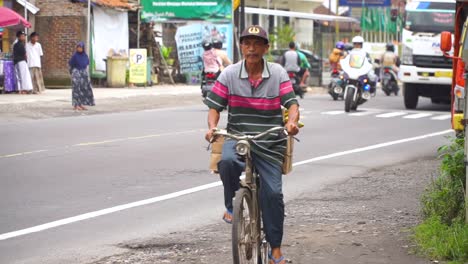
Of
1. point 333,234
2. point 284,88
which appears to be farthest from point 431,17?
point 284,88

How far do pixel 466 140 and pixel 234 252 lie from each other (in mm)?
2490

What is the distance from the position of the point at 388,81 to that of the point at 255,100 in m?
30.5

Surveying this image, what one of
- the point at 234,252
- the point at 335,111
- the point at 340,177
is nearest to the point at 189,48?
the point at 335,111

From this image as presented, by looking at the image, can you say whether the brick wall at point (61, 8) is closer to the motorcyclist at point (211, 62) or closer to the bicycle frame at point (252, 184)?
the motorcyclist at point (211, 62)

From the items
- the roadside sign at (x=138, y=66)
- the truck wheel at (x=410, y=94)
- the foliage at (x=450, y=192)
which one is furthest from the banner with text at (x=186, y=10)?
the foliage at (x=450, y=192)

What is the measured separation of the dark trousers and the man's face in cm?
60

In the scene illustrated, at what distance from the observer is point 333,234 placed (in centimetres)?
918

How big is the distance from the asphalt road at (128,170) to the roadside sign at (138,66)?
33.6 feet

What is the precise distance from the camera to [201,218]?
33.4ft

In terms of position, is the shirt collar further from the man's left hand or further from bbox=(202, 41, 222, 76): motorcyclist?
bbox=(202, 41, 222, 76): motorcyclist

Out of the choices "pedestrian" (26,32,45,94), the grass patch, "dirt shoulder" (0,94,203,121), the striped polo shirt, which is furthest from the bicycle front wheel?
"pedestrian" (26,32,45,94)

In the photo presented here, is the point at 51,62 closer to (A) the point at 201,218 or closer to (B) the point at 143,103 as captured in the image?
(B) the point at 143,103

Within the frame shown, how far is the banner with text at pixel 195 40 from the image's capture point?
38594mm

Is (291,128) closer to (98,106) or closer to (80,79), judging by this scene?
(80,79)
